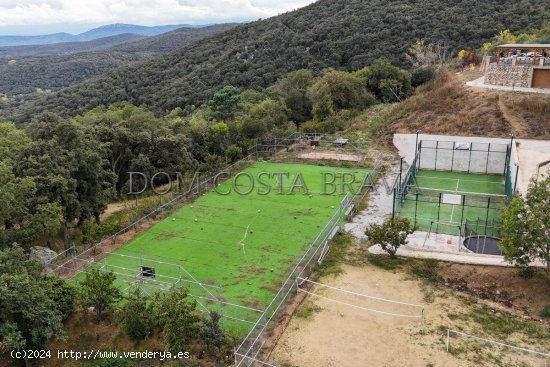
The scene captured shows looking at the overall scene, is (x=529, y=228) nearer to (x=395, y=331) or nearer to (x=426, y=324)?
(x=426, y=324)

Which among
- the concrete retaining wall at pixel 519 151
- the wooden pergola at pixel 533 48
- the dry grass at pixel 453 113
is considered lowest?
the concrete retaining wall at pixel 519 151

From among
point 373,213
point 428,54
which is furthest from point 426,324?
point 428,54

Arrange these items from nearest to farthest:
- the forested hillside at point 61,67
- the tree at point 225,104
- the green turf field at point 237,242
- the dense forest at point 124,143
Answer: the green turf field at point 237,242 < the dense forest at point 124,143 < the tree at point 225,104 < the forested hillside at point 61,67

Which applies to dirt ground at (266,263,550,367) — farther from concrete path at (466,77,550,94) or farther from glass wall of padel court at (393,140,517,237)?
concrete path at (466,77,550,94)

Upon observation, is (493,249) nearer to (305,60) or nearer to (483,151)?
(483,151)

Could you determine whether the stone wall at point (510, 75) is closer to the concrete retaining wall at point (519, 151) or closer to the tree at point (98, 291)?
the concrete retaining wall at point (519, 151)

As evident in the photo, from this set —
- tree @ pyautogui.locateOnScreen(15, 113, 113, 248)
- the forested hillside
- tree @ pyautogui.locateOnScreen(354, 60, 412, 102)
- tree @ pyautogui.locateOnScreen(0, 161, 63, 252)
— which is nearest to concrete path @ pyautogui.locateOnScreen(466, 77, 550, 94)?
tree @ pyautogui.locateOnScreen(354, 60, 412, 102)

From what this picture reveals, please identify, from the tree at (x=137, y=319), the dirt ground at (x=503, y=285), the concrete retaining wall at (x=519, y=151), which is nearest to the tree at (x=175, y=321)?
the tree at (x=137, y=319)

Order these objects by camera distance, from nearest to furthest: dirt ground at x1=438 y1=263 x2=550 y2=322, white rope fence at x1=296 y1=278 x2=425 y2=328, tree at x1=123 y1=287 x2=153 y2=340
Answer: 1. tree at x1=123 y1=287 x2=153 y2=340
2. white rope fence at x1=296 y1=278 x2=425 y2=328
3. dirt ground at x1=438 y1=263 x2=550 y2=322
